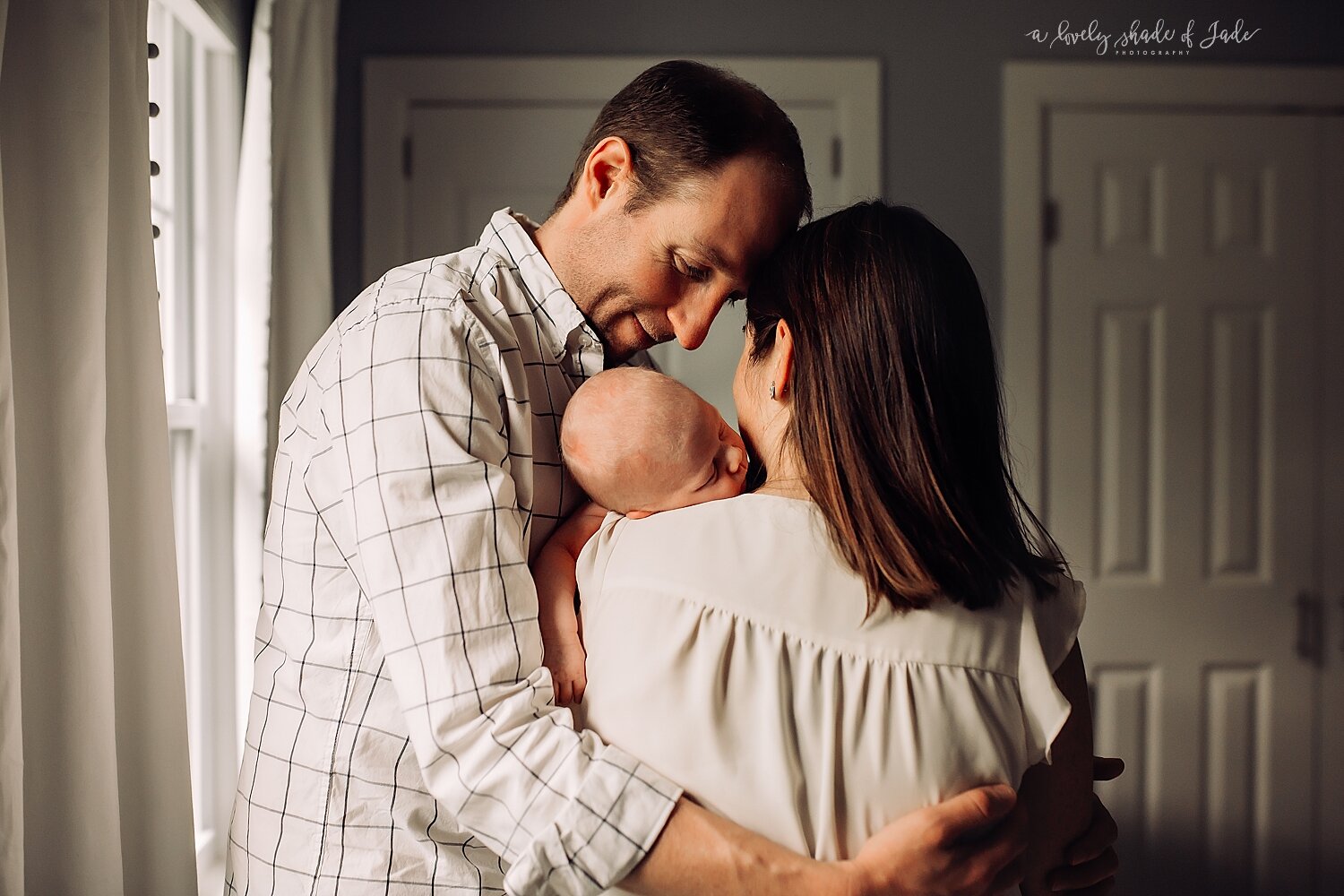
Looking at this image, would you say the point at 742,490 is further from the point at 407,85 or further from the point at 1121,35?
the point at 1121,35

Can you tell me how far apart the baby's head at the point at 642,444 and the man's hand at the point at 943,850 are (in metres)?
0.41

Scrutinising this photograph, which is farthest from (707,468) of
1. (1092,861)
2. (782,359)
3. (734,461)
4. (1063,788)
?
(1092,861)

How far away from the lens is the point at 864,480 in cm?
88

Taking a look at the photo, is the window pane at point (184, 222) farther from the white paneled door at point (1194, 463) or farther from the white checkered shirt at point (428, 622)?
the white paneled door at point (1194, 463)

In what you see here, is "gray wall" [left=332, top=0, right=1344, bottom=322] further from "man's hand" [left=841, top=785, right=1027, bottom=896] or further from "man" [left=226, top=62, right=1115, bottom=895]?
"man's hand" [left=841, top=785, right=1027, bottom=896]

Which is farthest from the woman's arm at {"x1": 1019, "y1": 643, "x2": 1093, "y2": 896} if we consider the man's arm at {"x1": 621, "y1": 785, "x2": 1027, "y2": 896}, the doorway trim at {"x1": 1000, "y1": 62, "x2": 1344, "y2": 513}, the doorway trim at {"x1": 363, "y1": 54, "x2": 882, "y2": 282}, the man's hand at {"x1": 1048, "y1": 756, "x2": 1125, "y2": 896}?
the doorway trim at {"x1": 363, "y1": 54, "x2": 882, "y2": 282}

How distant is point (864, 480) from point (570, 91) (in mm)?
1874

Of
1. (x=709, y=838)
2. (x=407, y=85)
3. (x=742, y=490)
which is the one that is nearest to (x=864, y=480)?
(x=742, y=490)

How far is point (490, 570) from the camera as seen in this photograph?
0.81m

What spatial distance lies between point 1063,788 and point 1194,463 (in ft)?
5.94

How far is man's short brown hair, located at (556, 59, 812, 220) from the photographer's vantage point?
1072 millimetres

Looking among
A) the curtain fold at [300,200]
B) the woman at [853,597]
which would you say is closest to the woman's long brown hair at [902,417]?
the woman at [853,597]

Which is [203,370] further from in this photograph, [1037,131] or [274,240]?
[1037,131]

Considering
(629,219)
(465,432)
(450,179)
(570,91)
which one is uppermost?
(570,91)
